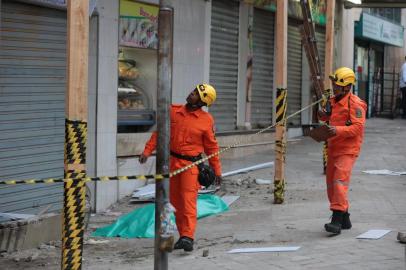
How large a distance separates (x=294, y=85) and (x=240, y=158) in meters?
4.61

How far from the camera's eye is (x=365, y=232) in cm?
746

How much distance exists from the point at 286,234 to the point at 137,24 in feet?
15.6

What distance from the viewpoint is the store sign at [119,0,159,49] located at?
1062cm

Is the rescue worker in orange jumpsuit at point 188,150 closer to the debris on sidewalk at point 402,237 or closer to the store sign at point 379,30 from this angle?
the debris on sidewalk at point 402,237

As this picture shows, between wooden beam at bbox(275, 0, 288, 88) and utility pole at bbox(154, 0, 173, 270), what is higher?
wooden beam at bbox(275, 0, 288, 88)

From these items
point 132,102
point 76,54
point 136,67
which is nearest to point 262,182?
point 132,102

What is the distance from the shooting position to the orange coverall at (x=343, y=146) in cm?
736

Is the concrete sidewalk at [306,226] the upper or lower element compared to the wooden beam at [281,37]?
lower

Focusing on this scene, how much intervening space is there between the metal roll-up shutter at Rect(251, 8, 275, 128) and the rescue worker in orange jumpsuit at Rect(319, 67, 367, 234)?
7.88m

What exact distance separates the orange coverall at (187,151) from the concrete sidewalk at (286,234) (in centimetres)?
37

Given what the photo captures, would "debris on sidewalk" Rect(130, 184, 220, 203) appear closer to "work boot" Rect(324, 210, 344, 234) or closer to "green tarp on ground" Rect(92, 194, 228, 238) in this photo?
"green tarp on ground" Rect(92, 194, 228, 238)

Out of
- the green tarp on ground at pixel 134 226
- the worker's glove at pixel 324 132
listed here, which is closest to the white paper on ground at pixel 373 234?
the worker's glove at pixel 324 132

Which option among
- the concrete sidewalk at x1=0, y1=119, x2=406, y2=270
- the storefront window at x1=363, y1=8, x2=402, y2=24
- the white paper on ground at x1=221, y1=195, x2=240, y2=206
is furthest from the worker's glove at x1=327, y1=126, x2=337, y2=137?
the storefront window at x1=363, y1=8, x2=402, y2=24

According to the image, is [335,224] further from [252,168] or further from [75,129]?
[252,168]
